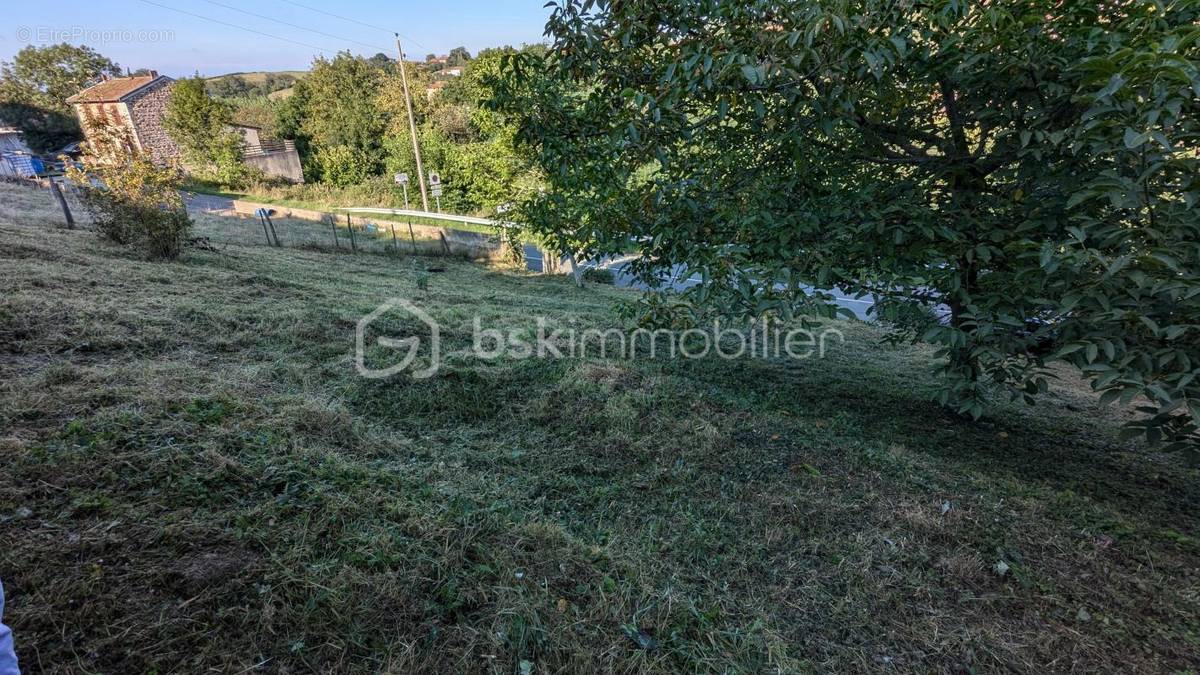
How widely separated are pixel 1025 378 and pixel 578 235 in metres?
2.46

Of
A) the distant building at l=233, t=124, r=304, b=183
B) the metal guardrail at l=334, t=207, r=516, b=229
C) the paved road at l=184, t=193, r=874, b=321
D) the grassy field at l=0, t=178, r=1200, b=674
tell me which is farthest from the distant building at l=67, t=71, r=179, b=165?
the grassy field at l=0, t=178, r=1200, b=674

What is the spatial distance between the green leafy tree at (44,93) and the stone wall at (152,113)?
806 centimetres

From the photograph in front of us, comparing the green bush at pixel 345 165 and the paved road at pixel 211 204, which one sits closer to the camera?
the paved road at pixel 211 204

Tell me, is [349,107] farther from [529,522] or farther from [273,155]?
[529,522]

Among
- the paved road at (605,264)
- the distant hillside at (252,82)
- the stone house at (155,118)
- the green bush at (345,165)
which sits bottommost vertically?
the paved road at (605,264)

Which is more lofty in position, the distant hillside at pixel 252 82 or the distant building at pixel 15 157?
the distant hillside at pixel 252 82

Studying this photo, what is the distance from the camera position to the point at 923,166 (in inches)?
116

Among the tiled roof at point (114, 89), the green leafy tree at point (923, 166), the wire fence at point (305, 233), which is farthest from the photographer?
the tiled roof at point (114, 89)

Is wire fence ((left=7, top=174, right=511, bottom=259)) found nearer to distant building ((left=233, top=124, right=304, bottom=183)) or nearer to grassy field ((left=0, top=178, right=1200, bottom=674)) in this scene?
grassy field ((left=0, top=178, right=1200, bottom=674))

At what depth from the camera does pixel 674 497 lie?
250 centimetres

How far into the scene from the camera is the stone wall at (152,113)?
949 inches

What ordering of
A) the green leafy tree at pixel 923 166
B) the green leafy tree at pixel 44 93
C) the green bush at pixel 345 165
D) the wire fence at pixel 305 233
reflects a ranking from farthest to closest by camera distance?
the green leafy tree at pixel 44 93, the green bush at pixel 345 165, the wire fence at pixel 305 233, the green leafy tree at pixel 923 166

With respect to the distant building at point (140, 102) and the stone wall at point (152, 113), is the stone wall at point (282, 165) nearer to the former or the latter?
the distant building at point (140, 102)

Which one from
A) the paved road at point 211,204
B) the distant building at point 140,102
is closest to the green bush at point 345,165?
the paved road at point 211,204
